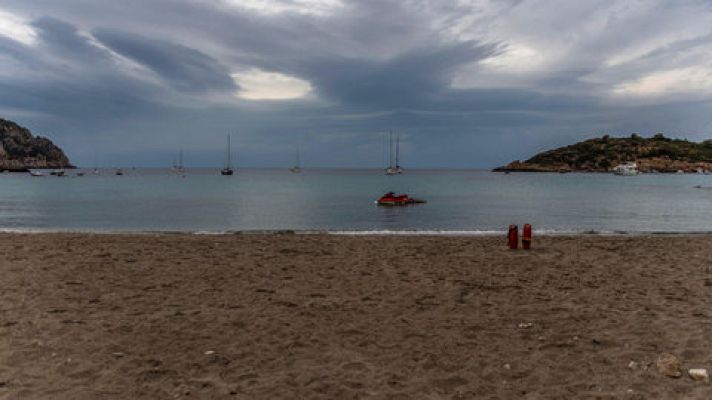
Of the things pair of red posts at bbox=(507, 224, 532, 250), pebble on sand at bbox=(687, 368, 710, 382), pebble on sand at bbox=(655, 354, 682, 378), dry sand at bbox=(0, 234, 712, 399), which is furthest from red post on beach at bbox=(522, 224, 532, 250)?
pebble on sand at bbox=(687, 368, 710, 382)

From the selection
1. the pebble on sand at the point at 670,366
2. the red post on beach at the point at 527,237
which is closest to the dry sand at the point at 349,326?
the pebble on sand at the point at 670,366

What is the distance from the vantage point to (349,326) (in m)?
8.97

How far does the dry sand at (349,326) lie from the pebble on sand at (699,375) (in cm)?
20

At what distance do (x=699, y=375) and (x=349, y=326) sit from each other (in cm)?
515

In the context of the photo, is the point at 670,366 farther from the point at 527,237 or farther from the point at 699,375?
the point at 527,237

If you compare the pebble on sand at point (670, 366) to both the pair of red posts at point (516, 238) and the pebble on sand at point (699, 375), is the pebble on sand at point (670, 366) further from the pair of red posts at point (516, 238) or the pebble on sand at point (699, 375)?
the pair of red posts at point (516, 238)

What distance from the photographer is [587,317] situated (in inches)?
374

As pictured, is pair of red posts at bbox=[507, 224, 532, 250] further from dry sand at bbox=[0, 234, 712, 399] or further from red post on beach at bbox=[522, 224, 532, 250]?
dry sand at bbox=[0, 234, 712, 399]

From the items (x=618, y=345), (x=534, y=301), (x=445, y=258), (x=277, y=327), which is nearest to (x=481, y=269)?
(x=445, y=258)

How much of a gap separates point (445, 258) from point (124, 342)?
10681mm

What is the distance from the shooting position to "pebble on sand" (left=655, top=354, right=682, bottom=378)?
6602 mm

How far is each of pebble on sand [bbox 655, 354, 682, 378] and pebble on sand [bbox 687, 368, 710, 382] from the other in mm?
134

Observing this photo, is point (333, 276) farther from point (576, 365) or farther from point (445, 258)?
point (576, 365)

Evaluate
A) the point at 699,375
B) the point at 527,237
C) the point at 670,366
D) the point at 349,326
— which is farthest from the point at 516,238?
the point at 699,375
